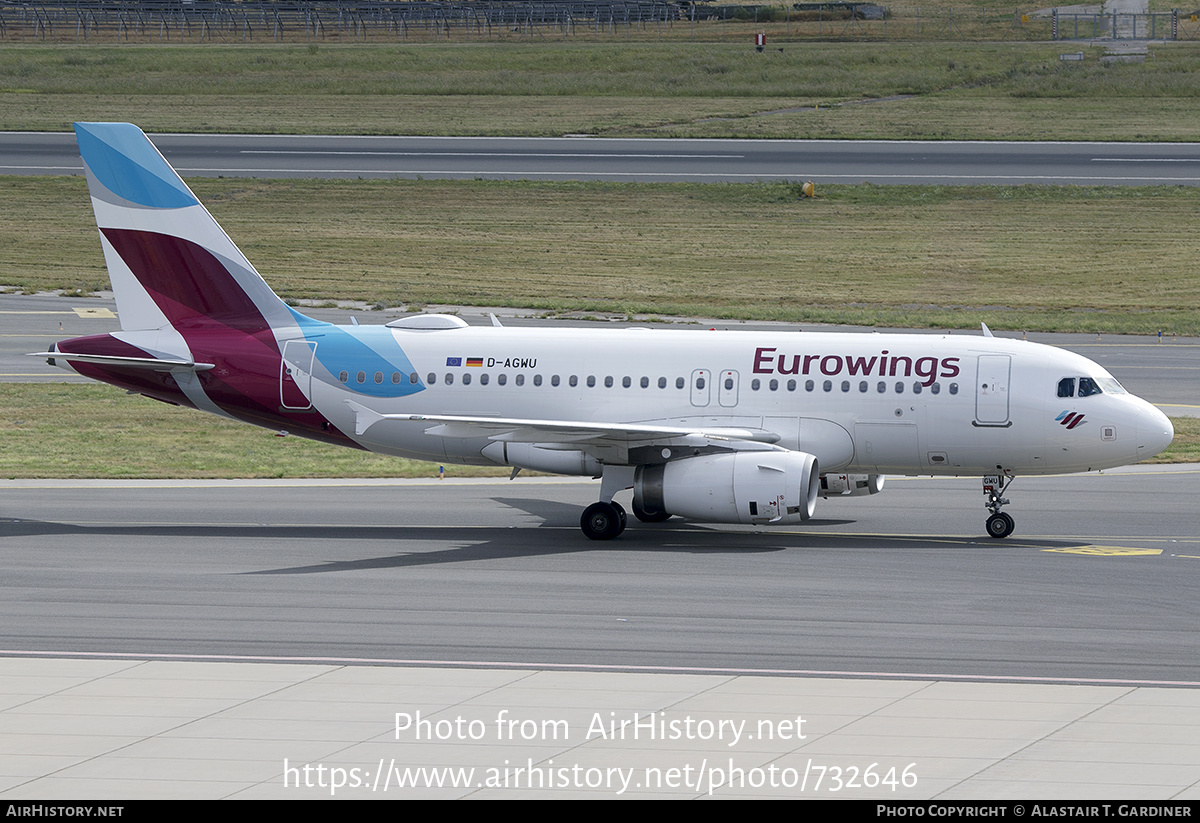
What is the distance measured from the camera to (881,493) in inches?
1353

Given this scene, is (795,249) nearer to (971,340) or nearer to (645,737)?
(971,340)

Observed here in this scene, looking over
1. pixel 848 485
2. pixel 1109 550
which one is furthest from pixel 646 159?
pixel 1109 550

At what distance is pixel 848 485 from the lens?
30859 mm

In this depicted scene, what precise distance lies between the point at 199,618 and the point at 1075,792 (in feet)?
44.3

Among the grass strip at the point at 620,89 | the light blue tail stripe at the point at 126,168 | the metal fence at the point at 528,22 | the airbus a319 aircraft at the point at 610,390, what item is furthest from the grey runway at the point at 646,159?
the airbus a319 aircraft at the point at 610,390

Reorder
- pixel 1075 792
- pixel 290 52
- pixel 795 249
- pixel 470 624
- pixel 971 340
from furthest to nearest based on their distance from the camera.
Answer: pixel 290 52
pixel 795 249
pixel 971 340
pixel 470 624
pixel 1075 792

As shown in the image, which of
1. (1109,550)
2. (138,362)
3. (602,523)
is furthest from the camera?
(138,362)

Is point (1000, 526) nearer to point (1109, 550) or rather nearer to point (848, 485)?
point (1109, 550)

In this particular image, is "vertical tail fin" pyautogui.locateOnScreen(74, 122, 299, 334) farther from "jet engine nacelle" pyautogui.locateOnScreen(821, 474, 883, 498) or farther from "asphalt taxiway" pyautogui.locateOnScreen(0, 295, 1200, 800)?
"jet engine nacelle" pyautogui.locateOnScreen(821, 474, 883, 498)

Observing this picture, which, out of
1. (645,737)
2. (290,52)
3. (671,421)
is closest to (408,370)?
(671,421)

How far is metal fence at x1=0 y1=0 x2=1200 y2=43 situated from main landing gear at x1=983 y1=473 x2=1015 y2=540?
96225mm

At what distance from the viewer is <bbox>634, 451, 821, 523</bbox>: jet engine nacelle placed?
2761 cm

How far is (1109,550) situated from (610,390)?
10146 millimetres

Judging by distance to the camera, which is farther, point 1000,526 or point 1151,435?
point 1000,526
